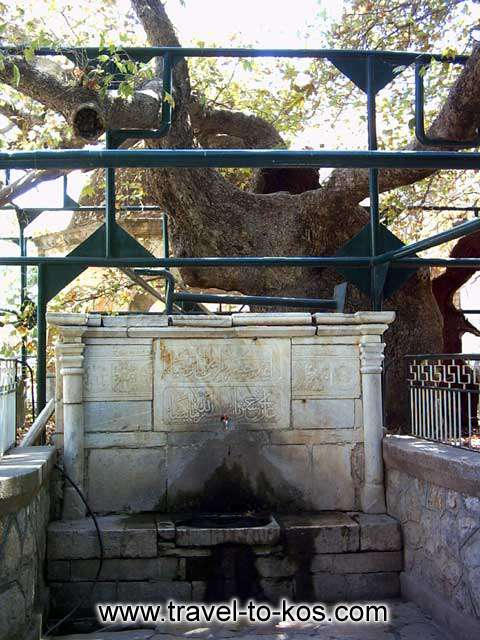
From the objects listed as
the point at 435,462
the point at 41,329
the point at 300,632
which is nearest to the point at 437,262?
the point at 435,462

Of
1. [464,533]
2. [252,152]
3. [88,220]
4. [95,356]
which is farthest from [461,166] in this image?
[88,220]

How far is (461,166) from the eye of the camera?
2533mm

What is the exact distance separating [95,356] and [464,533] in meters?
2.86

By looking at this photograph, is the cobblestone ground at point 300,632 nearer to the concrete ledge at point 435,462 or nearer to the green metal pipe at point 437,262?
the concrete ledge at point 435,462

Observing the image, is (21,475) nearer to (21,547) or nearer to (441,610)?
(21,547)

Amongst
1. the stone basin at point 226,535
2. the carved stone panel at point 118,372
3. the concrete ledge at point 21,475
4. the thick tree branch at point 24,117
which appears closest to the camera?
the concrete ledge at point 21,475

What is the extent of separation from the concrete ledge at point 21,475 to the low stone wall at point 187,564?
1.79ft

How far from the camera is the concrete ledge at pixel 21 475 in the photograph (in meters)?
3.53

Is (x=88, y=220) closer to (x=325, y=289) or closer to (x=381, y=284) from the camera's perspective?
(x=325, y=289)

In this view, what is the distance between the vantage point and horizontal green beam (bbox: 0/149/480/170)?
255 centimetres

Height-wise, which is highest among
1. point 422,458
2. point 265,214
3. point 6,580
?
point 265,214

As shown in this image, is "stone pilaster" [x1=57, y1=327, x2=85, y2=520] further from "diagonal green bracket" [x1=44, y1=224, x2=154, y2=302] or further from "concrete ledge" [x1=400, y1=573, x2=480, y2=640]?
"concrete ledge" [x1=400, y1=573, x2=480, y2=640]

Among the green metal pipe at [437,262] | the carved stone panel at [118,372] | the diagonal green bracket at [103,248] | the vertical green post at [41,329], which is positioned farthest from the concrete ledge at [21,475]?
the green metal pipe at [437,262]

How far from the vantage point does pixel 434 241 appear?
15.0ft
